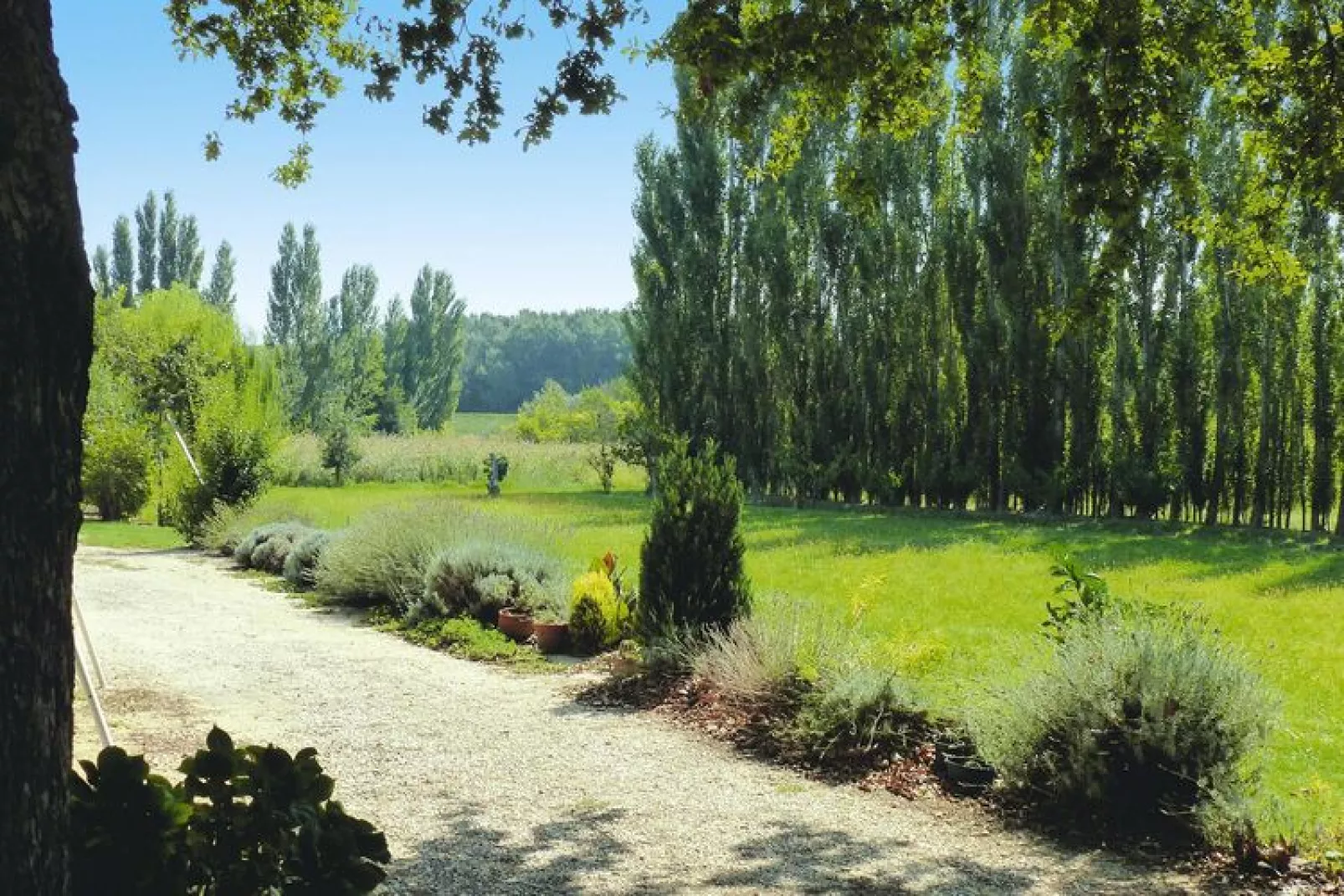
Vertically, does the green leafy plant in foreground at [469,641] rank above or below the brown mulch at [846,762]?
below

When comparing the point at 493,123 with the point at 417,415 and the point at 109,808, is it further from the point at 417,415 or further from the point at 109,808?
the point at 417,415

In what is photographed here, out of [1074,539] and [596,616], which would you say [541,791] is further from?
[1074,539]

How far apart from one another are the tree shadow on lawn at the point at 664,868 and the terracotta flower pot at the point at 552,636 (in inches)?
173

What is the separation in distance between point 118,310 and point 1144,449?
22739 mm

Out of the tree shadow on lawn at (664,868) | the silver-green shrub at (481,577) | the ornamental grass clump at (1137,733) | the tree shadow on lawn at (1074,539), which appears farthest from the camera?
the tree shadow on lawn at (1074,539)

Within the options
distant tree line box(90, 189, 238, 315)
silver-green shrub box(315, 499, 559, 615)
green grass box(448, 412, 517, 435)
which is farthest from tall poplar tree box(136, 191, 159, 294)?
silver-green shrub box(315, 499, 559, 615)

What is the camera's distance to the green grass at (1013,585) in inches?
255

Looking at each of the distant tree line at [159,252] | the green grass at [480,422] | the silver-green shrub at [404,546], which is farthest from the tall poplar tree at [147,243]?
the silver-green shrub at [404,546]

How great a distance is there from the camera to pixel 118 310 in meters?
25.5

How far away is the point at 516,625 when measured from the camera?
10156mm

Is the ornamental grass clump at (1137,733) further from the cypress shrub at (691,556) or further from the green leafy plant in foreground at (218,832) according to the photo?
the green leafy plant in foreground at (218,832)

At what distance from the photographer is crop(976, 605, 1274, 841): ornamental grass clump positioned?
5.09 meters

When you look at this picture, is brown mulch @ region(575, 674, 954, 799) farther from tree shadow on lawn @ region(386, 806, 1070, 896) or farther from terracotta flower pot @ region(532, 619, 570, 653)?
terracotta flower pot @ region(532, 619, 570, 653)

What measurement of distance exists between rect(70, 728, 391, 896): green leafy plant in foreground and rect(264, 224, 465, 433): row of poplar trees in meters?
38.7
